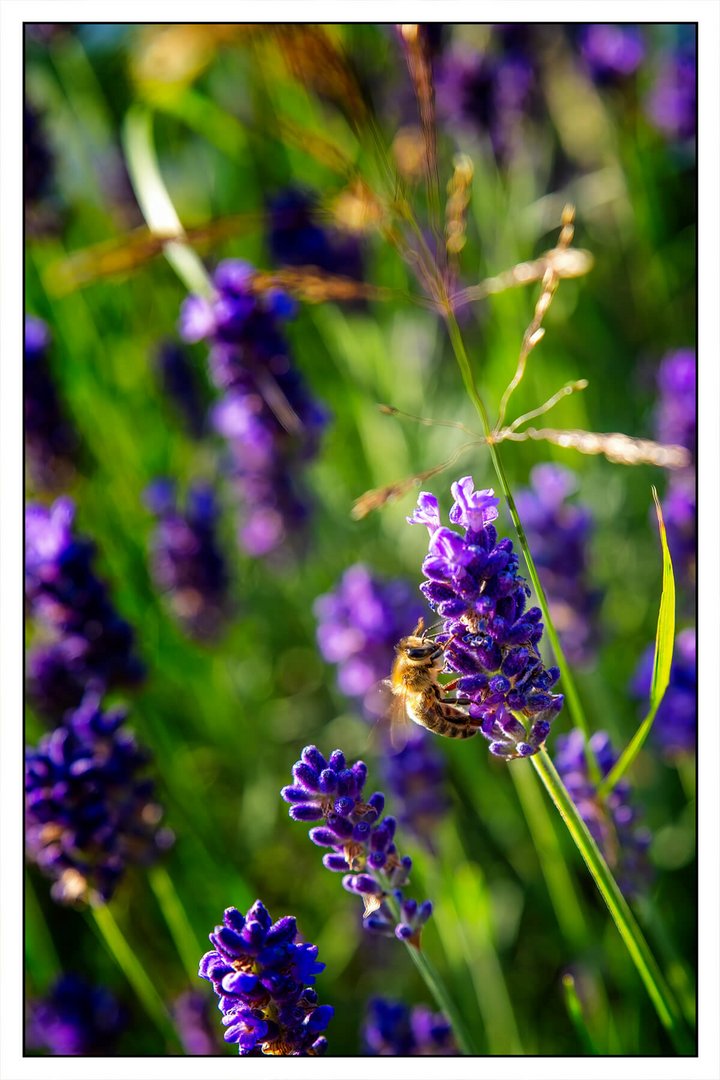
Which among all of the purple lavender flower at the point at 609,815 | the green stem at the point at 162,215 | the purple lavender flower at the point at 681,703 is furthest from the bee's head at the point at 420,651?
the green stem at the point at 162,215

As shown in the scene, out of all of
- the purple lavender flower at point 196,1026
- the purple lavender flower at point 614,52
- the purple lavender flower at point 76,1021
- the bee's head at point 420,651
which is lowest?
the purple lavender flower at point 196,1026

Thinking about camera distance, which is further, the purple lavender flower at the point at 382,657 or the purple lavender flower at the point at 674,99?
the purple lavender flower at the point at 674,99

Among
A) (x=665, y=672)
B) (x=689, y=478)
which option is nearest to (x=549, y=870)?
(x=689, y=478)

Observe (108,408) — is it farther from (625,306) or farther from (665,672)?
(665,672)

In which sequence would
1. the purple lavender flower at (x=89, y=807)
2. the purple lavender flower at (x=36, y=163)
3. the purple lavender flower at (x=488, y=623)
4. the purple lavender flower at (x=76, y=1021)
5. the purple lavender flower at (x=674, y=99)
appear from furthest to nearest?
the purple lavender flower at (x=674, y=99) → the purple lavender flower at (x=36, y=163) → the purple lavender flower at (x=76, y=1021) → the purple lavender flower at (x=89, y=807) → the purple lavender flower at (x=488, y=623)

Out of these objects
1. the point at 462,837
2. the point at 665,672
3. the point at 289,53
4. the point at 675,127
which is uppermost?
the point at 289,53

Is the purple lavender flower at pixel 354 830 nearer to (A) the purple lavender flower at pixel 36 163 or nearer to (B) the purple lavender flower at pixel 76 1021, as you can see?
(B) the purple lavender flower at pixel 76 1021
